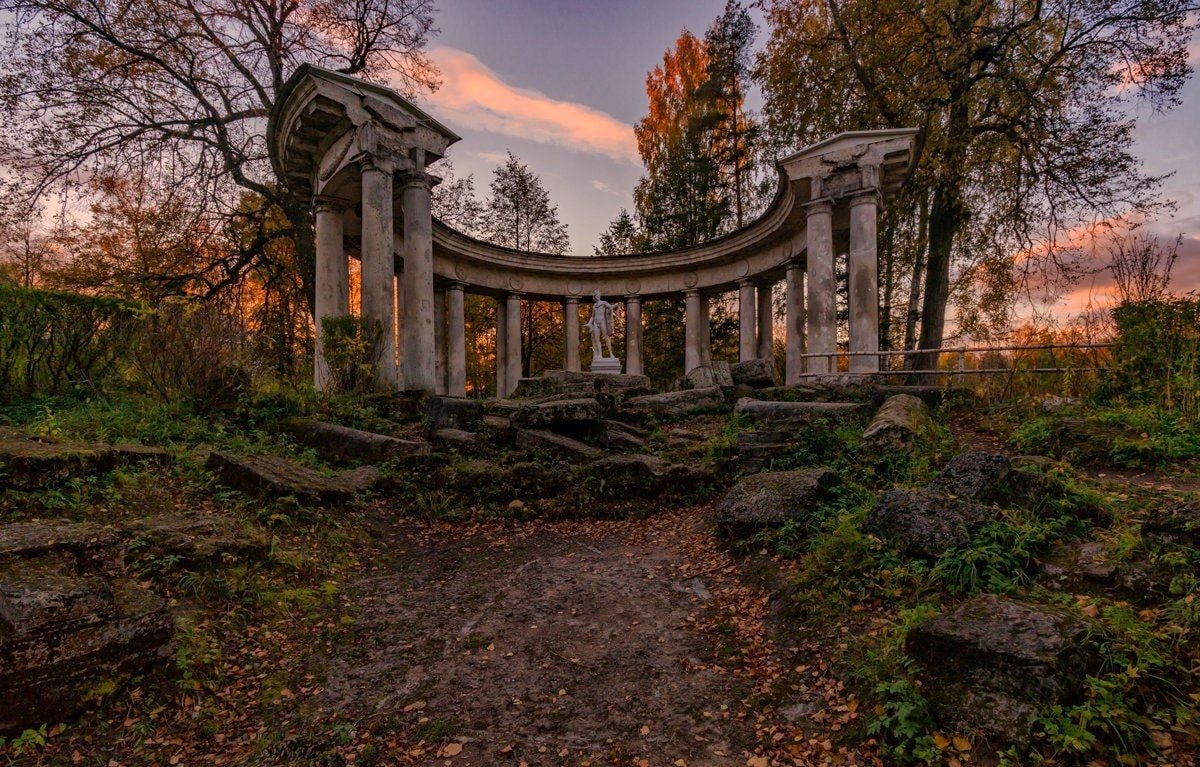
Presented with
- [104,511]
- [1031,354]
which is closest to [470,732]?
[104,511]

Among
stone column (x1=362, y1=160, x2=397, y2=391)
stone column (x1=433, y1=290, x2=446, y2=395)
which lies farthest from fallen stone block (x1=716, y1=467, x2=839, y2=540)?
stone column (x1=433, y1=290, x2=446, y2=395)

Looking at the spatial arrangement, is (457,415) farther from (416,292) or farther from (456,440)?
(416,292)

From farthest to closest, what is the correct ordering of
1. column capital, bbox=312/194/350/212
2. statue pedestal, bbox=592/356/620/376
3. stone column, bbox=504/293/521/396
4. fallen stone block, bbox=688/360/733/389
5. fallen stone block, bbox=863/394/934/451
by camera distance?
stone column, bbox=504/293/521/396, statue pedestal, bbox=592/356/620/376, column capital, bbox=312/194/350/212, fallen stone block, bbox=688/360/733/389, fallen stone block, bbox=863/394/934/451

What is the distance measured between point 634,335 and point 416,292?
1084cm

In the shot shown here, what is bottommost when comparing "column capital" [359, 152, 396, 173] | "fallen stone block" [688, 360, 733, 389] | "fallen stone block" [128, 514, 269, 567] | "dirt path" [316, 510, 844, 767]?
"dirt path" [316, 510, 844, 767]

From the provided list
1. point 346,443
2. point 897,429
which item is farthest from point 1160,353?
point 346,443

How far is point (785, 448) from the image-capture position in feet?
23.4

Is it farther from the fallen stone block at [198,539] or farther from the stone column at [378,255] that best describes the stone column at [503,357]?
the fallen stone block at [198,539]

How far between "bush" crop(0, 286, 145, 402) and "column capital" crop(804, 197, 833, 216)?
45.2 ft

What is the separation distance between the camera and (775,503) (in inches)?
212

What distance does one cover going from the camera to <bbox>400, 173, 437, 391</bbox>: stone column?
39.5ft

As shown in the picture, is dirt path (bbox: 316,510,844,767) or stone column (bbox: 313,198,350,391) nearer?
dirt path (bbox: 316,510,844,767)

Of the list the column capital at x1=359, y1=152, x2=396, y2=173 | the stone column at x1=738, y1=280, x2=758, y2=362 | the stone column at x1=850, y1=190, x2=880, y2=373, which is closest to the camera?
the column capital at x1=359, y1=152, x2=396, y2=173

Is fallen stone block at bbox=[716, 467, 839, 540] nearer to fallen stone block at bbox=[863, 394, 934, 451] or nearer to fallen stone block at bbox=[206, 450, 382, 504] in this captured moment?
fallen stone block at bbox=[863, 394, 934, 451]
